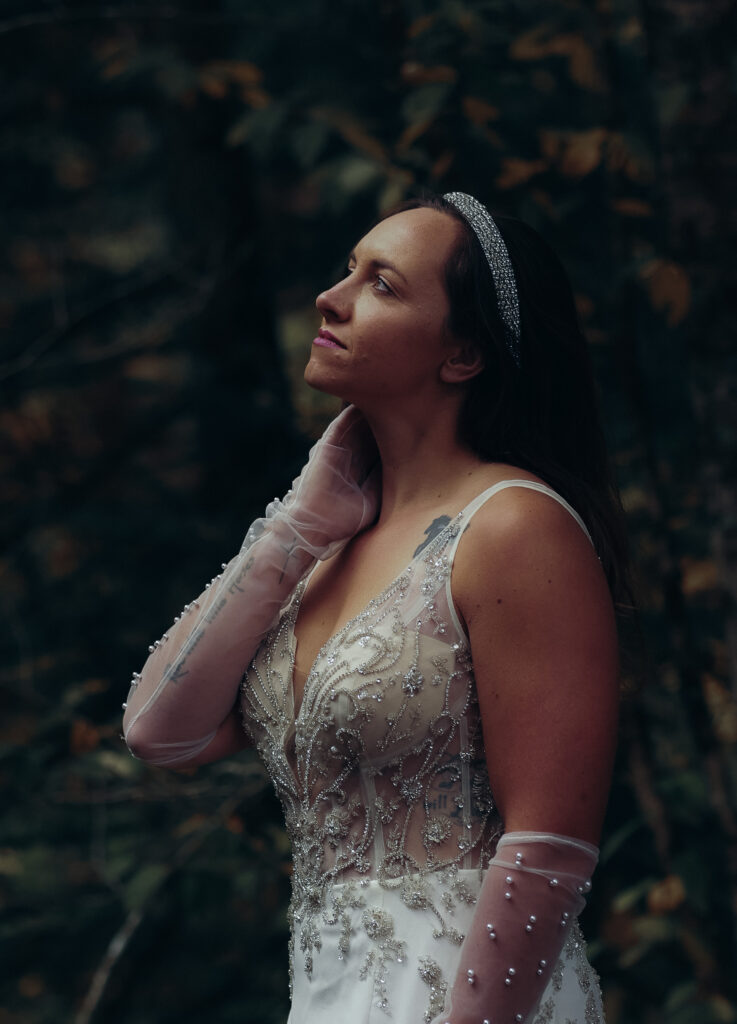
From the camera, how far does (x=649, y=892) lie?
297 centimetres

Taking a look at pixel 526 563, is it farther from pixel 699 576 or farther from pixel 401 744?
pixel 699 576

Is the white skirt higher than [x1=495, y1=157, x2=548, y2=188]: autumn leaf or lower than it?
lower

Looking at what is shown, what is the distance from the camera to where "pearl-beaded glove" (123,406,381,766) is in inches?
72.6

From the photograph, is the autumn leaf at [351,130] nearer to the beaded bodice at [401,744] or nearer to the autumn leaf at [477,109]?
the autumn leaf at [477,109]

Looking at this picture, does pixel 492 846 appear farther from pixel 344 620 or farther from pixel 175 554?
pixel 175 554

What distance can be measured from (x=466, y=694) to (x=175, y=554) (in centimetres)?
250

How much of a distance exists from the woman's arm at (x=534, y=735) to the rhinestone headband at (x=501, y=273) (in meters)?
0.32

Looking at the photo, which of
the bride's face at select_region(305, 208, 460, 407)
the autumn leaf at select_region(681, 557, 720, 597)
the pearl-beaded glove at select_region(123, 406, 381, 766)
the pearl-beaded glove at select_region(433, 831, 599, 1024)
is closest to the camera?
the pearl-beaded glove at select_region(433, 831, 599, 1024)

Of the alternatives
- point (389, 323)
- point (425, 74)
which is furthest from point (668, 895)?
point (425, 74)

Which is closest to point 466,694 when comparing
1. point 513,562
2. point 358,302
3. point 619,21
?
point 513,562

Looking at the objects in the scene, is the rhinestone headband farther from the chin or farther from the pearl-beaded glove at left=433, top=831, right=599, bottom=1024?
the pearl-beaded glove at left=433, top=831, right=599, bottom=1024

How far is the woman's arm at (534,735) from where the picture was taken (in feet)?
4.78

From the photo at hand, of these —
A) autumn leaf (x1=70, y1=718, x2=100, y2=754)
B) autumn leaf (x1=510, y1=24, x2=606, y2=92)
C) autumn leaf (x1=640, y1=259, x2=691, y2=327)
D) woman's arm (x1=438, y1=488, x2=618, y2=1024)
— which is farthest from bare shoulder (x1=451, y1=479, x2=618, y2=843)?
autumn leaf (x1=70, y1=718, x2=100, y2=754)

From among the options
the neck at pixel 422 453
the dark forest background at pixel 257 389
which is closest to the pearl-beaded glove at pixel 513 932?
the neck at pixel 422 453
